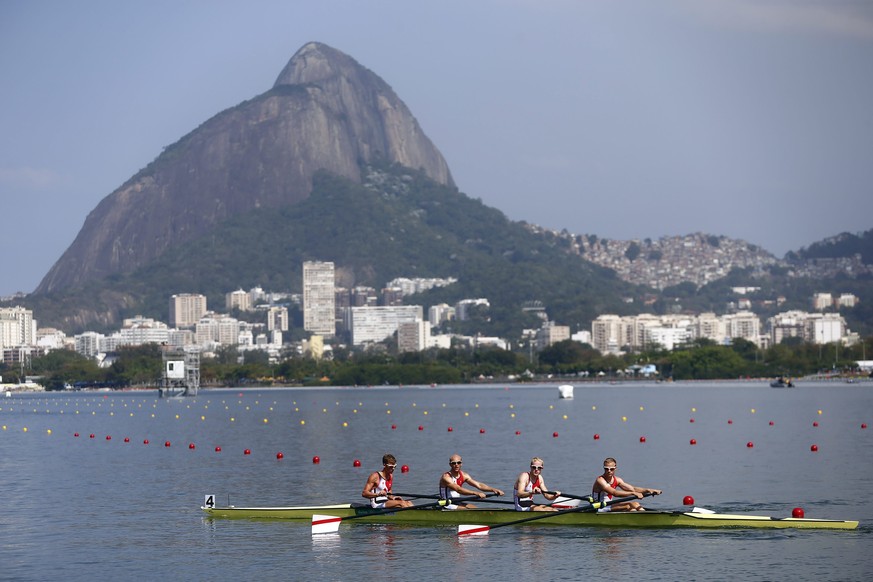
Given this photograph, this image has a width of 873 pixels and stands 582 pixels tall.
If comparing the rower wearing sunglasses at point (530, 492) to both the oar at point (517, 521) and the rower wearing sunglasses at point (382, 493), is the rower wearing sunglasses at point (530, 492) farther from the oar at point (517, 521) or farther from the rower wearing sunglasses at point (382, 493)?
the rower wearing sunglasses at point (382, 493)

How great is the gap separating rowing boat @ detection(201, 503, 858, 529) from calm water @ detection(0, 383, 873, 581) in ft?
0.91

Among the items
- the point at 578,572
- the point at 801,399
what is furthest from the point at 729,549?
the point at 801,399

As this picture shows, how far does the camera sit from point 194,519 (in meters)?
34.6

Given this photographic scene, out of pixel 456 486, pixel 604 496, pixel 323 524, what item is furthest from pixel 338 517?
pixel 604 496

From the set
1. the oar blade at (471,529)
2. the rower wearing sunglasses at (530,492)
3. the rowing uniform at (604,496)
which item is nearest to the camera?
the oar blade at (471,529)

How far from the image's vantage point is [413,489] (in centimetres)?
4066

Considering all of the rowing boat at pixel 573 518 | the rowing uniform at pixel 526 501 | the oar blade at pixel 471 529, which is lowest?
the oar blade at pixel 471 529

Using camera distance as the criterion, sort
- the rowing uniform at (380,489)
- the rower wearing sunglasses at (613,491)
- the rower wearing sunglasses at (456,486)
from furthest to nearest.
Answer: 1. the rowing uniform at (380,489)
2. the rower wearing sunglasses at (456,486)
3. the rower wearing sunglasses at (613,491)

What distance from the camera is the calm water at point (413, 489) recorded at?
2770 cm

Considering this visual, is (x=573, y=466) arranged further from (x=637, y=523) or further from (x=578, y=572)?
(x=578, y=572)

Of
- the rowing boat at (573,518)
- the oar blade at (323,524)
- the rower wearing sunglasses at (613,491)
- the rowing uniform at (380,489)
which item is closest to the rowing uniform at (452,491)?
the rowing boat at (573,518)

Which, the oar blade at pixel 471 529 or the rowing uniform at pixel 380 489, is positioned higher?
the rowing uniform at pixel 380 489

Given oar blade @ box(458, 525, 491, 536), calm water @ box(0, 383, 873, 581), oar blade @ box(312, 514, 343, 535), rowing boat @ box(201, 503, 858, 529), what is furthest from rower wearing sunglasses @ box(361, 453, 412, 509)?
oar blade @ box(458, 525, 491, 536)

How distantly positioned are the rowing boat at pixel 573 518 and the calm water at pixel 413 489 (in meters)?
0.28
